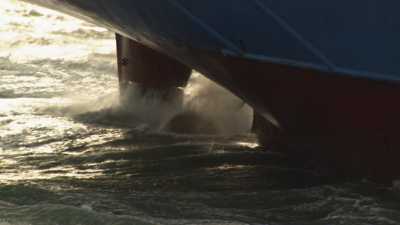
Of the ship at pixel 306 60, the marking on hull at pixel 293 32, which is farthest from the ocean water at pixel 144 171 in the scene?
the marking on hull at pixel 293 32

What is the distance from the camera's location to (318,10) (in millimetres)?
6035

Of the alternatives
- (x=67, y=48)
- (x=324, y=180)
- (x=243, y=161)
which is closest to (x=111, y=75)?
(x=67, y=48)

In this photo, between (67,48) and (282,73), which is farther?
(67,48)

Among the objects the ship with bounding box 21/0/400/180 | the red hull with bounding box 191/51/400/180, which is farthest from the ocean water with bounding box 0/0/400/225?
the ship with bounding box 21/0/400/180

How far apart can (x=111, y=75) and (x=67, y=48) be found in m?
2.50

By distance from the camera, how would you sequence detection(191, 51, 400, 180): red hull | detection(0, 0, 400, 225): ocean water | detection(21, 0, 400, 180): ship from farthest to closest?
detection(191, 51, 400, 180): red hull, detection(0, 0, 400, 225): ocean water, detection(21, 0, 400, 180): ship

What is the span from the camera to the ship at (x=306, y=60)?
6.07 m

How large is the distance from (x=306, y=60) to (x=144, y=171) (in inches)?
77.9

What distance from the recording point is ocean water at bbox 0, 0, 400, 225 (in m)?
Result: 6.29

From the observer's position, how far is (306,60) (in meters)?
6.25

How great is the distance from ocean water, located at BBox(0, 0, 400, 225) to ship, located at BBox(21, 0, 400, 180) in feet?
1.26

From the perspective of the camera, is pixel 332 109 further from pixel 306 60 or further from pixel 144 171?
pixel 144 171

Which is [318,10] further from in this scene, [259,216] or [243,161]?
[243,161]

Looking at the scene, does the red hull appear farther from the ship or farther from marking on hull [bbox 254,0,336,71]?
marking on hull [bbox 254,0,336,71]
